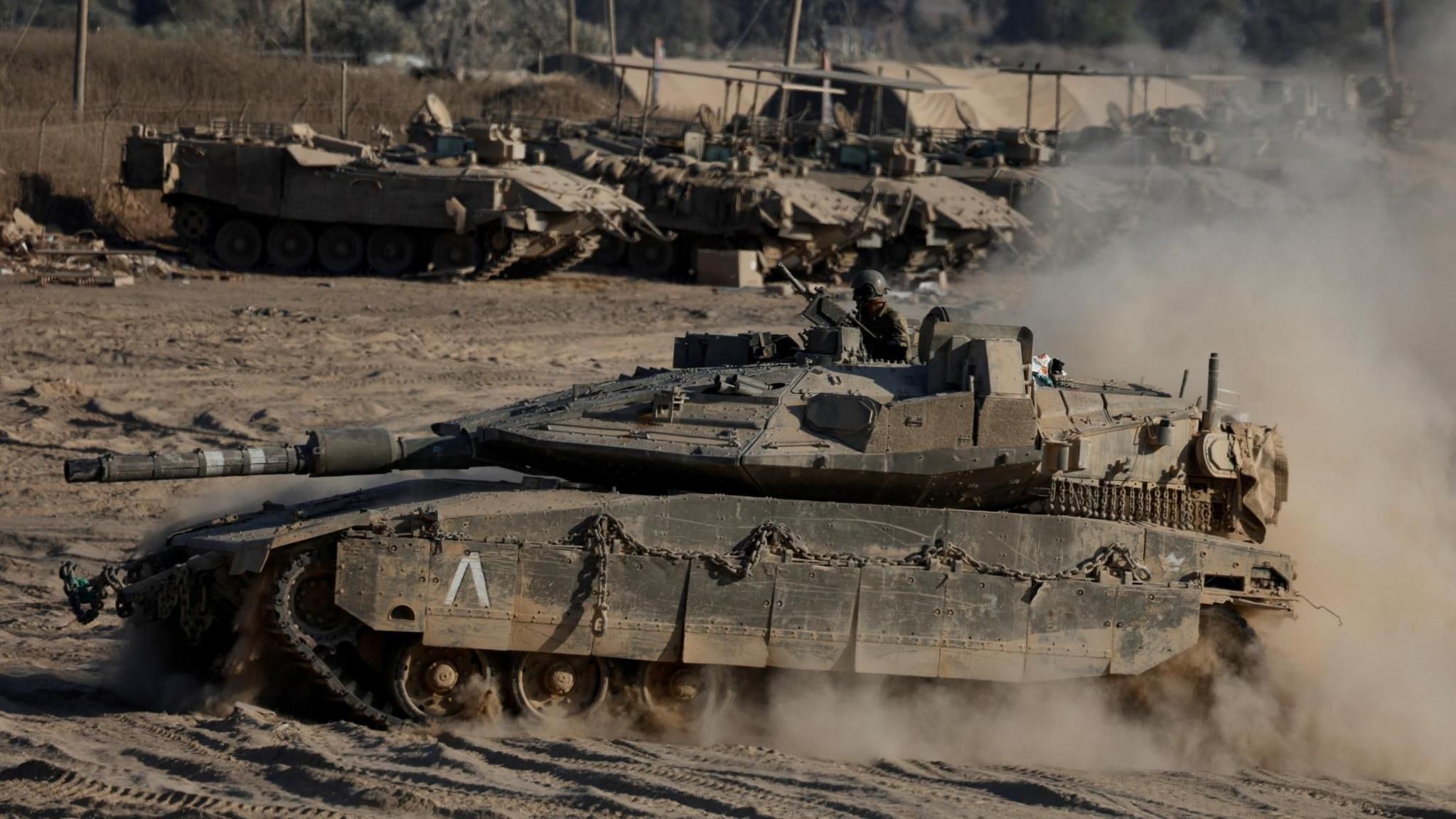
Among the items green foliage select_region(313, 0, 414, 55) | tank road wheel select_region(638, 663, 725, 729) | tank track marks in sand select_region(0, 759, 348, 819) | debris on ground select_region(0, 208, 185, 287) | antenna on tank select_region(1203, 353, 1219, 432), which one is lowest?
tank track marks in sand select_region(0, 759, 348, 819)

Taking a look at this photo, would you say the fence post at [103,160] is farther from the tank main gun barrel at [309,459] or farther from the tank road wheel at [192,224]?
the tank main gun barrel at [309,459]

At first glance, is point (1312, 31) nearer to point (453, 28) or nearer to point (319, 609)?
point (453, 28)

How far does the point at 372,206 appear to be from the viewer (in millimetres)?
26922

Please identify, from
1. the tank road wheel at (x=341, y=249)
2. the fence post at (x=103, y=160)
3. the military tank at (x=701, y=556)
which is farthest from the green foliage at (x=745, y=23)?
the military tank at (x=701, y=556)

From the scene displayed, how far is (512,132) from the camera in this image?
1171 inches

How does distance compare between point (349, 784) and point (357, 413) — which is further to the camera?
point (357, 413)

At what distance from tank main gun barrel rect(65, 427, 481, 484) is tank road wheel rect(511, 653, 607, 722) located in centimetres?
124

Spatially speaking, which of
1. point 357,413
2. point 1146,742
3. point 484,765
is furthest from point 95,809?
point 357,413

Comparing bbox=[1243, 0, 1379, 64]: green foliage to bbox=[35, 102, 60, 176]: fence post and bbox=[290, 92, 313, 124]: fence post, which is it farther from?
bbox=[35, 102, 60, 176]: fence post

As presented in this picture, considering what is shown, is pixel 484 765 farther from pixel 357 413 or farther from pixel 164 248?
pixel 164 248

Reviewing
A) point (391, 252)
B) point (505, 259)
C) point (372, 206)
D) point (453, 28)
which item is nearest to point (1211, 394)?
point (505, 259)

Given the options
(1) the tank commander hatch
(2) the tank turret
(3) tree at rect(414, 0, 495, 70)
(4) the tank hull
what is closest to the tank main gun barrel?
(2) the tank turret

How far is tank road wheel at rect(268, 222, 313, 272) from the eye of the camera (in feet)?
90.4

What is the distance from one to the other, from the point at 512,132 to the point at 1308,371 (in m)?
16.7
